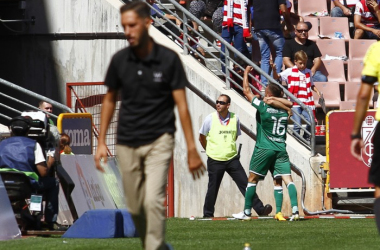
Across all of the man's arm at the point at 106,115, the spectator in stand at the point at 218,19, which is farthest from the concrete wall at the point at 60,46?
the man's arm at the point at 106,115

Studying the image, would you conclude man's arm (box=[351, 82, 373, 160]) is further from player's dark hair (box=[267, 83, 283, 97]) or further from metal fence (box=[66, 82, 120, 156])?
metal fence (box=[66, 82, 120, 156])

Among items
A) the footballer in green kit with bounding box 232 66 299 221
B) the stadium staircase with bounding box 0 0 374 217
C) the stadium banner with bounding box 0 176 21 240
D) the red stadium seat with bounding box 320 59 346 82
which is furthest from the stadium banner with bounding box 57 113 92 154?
the red stadium seat with bounding box 320 59 346 82

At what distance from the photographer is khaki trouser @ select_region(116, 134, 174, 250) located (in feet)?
24.7

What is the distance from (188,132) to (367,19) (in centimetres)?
1463

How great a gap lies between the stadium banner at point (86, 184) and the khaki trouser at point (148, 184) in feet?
22.8

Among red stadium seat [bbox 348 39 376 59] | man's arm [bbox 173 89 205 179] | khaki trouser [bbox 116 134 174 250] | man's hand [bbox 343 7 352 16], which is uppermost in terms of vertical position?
man's arm [bbox 173 89 205 179]

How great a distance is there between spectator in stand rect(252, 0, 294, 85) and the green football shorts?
371 cm

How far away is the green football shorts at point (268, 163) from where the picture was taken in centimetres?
1554

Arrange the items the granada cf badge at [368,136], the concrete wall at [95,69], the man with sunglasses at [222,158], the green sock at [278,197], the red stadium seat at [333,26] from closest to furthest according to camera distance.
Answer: the green sock at [278,197] → the granada cf badge at [368,136] → the man with sunglasses at [222,158] → the concrete wall at [95,69] → the red stadium seat at [333,26]

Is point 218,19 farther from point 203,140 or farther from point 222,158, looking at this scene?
point 222,158

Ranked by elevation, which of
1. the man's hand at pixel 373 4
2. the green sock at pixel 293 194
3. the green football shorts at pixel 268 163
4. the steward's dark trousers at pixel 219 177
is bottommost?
the steward's dark trousers at pixel 219 177

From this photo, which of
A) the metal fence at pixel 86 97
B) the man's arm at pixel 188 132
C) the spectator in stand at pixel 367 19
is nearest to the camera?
the man's arm at pixel 188 132

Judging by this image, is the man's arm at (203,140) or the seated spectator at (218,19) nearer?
the man's arm at (203,140)

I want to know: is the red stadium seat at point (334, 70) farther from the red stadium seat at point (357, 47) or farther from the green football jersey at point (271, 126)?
the green football jersey at point (271, 126)
